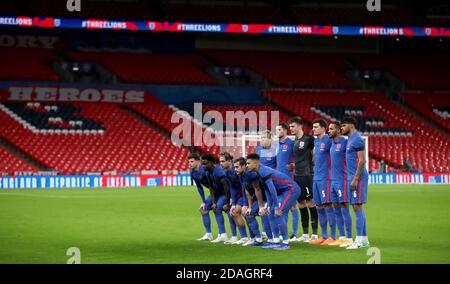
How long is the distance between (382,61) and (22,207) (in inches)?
1451

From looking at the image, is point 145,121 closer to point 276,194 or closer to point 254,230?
point 254,230

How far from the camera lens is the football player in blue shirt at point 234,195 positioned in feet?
46.0

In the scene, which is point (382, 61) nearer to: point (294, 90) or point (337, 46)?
point (337, 46)

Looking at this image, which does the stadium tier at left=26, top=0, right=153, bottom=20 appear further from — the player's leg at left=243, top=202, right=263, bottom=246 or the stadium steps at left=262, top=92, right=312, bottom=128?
the player's leg at left=243, top=202, right=263, bottom=246

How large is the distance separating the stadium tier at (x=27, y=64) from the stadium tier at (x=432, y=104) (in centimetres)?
2251

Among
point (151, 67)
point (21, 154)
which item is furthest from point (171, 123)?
point (21, 154)

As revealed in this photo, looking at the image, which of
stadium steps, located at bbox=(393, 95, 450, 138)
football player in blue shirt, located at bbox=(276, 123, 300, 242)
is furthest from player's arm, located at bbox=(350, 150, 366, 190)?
stadium steps, located at bbox=(393, 95, 450, 138)

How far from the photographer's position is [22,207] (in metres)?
23.0

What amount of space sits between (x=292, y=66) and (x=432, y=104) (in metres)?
9.38

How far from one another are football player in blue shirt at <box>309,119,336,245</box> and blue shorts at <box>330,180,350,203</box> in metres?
0.12

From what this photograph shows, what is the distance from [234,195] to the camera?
1427 cm

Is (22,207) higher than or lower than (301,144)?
lower
